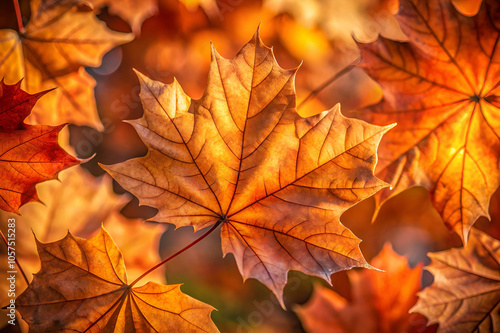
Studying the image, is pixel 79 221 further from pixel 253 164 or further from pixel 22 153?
pixel 253 164

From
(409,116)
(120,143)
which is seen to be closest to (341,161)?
(409,116)

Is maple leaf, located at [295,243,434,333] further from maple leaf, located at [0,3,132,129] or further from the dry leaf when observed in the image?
maple leaf, located at [0,3,132,129]

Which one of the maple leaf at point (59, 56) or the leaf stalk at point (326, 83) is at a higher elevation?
the leaf stalk at point (326, 83)

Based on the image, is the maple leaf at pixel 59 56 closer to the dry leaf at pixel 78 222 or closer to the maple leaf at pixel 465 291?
the dry leaf at pixel 78 222

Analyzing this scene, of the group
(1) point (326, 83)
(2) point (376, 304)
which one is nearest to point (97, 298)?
(2) point (376, 304)

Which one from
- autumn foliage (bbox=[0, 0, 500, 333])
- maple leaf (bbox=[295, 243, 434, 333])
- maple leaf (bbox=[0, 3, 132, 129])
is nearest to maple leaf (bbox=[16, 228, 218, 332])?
autumn foliage (bbox=[0, 0, 500, 333])

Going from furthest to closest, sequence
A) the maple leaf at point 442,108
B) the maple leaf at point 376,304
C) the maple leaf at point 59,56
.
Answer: the maple leaf at point 376,304 → the maple leaf at point 59,56 → the maple leaf at point 442,108

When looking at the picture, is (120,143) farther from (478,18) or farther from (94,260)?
(478,18)

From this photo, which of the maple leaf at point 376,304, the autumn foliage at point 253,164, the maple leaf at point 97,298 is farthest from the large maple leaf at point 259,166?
the maple leaf at point 376,304
